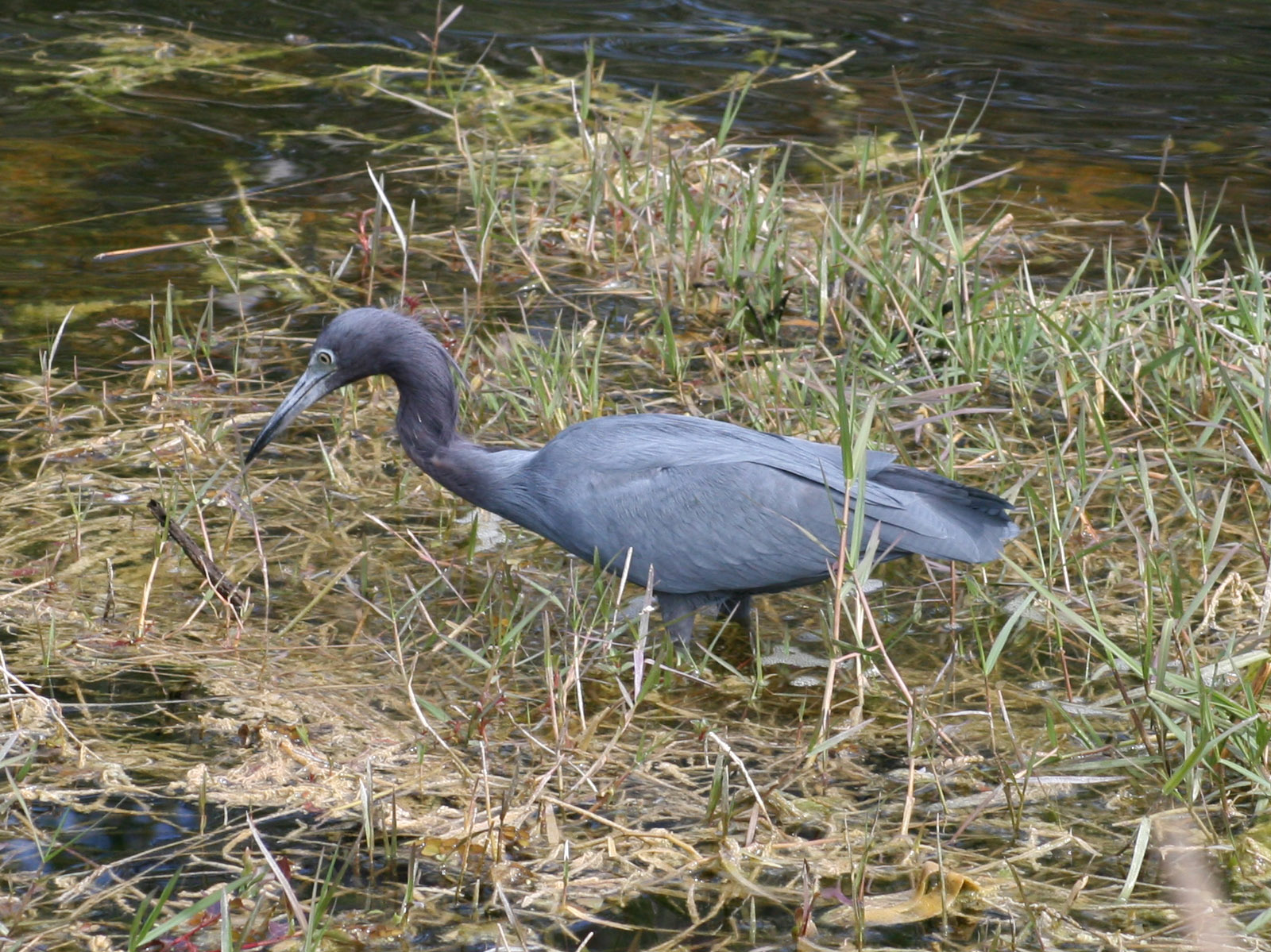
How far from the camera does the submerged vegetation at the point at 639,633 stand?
3.05 m

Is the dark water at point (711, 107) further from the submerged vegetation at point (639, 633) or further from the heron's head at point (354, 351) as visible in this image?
the heron's head at point (354, 351)

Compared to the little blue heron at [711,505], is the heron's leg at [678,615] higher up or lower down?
lower down

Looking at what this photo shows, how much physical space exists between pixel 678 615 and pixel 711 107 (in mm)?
4670

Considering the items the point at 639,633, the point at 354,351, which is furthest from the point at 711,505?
the point at 354,351

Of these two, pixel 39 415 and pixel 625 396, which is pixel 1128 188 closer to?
pixel 625 396

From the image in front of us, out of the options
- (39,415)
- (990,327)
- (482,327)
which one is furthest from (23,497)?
(990,327)

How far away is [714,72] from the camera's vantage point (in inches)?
346

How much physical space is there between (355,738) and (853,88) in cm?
602

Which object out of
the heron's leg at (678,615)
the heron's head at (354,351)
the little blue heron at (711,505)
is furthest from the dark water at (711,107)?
the heron's leg at (678,615)

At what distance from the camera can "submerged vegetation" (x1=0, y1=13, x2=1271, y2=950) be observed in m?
3.05

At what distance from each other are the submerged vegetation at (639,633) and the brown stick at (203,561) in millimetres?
57

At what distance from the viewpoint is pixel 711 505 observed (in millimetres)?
3975

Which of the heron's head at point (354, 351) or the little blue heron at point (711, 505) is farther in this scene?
the heron's head at point (354, 351)

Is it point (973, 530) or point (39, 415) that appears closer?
point (973, 530)
